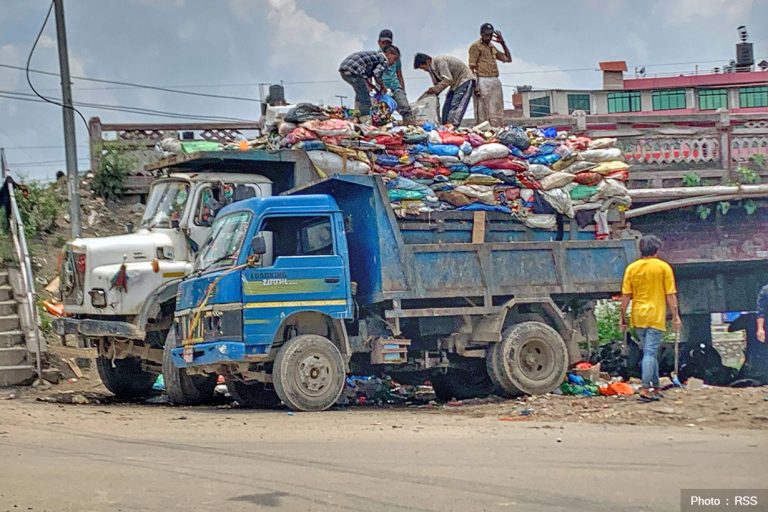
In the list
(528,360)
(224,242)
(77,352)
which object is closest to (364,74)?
(224,242)

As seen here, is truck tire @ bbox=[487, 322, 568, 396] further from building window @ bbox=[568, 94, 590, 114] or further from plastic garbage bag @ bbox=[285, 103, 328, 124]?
building window @ bbox=[568, 94, 590, 114]

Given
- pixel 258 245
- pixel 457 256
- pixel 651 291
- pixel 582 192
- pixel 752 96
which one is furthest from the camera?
pixel 752 96

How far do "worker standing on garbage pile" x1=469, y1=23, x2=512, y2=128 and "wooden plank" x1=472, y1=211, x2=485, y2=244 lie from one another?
342 cm

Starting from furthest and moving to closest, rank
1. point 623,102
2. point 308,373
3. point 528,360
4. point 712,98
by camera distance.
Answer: point 623,102
point 712,98
point 528,360
point 308,373

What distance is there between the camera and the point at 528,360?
13023mm

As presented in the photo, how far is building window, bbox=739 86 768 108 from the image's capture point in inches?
2104

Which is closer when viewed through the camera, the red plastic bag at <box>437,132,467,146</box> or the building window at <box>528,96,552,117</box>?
the red plastic bag at <box>437,132,467,146</box>

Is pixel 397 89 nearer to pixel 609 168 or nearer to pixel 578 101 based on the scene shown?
pixel 609 168

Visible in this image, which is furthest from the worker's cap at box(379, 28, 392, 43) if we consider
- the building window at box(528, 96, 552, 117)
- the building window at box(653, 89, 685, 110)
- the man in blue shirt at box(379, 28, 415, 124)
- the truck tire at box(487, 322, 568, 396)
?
the building window at box(653, 89, 685, 110)

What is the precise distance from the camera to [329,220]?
39.5 feet

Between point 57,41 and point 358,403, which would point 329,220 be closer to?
point 358,403

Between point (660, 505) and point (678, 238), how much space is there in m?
11.6

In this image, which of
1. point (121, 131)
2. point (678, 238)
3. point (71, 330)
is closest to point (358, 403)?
point (71, 330)

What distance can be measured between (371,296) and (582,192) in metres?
3.18
